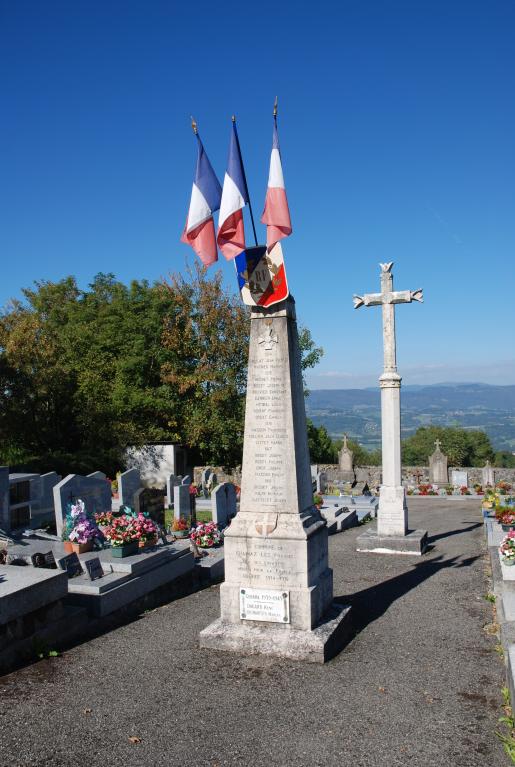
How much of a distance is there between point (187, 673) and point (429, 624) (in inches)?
138

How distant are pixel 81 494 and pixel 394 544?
708 cm

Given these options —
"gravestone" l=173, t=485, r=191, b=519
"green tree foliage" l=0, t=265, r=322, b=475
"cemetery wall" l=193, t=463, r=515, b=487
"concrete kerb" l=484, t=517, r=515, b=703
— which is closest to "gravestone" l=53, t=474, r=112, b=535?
"gravestone" l=173, t=485, r=191, b=519

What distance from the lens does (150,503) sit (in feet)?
44.5

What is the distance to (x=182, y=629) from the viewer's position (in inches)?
313

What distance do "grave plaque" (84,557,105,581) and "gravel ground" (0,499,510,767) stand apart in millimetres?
856

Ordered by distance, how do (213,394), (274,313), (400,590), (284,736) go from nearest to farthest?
(284,736) < (274,313) < (400,590) < (213,394)

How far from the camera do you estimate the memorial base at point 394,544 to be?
1316cm

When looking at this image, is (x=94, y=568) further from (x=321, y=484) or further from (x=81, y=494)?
(x=321, y=484)

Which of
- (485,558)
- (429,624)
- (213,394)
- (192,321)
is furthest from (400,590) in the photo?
(192,321)

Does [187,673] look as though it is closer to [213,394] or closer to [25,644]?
[25,644]

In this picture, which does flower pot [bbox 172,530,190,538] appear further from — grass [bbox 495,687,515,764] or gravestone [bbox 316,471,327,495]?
gravestone [bbox 316,471,327,495]

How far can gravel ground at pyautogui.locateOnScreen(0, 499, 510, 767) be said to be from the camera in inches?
191

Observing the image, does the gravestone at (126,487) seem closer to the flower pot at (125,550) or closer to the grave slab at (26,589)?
the flower pot at (125,550)

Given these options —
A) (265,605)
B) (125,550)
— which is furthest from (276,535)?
(125,550)
